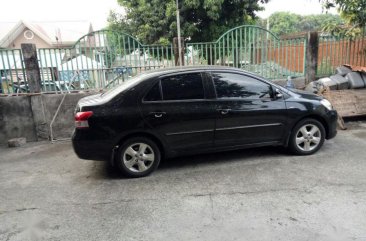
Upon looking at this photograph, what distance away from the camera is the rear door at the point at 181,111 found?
448 centimetres

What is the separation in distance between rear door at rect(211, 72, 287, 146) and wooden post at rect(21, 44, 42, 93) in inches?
170

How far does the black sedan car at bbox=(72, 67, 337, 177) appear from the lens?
4379 millimetres

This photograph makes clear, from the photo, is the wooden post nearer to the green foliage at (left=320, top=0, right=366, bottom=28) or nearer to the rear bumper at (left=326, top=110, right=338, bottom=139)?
the rear bumper at (left=326, top=110, right=338, bottom=139)

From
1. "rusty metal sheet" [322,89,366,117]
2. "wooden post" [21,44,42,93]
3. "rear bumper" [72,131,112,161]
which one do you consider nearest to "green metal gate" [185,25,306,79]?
"rusty metal sheet" [322,89,366,117]

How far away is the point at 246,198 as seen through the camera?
12.5 ft

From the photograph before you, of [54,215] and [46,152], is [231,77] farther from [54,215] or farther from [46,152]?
[46,152]

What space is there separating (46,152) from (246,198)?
14.0 feet

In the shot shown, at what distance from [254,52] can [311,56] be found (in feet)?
4.94

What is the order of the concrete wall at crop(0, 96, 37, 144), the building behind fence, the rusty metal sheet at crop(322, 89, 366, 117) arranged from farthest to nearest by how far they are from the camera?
the rusty metal sheet at crop(322, 89, 366, 117) < the building behind fence < the concrete wall at crop(0, 96, 37, 144)

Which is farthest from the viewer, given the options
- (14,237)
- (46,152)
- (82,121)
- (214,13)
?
(214,13)

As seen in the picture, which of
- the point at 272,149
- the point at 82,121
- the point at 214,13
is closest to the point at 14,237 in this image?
the point at 82,121

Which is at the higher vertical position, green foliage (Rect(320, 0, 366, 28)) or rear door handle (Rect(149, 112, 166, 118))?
green foliage (Rect(320, 0, 366, 28))

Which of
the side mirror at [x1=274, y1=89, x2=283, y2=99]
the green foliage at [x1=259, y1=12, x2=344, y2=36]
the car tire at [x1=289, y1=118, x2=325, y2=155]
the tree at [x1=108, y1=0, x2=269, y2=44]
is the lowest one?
the car tire at [x1=289, y1=118, x2=325, y2=155]

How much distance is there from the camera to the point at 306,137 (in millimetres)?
5133
